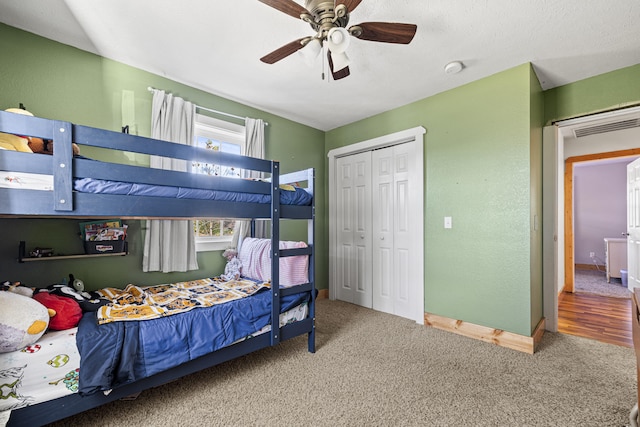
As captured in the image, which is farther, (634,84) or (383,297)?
(383,297)

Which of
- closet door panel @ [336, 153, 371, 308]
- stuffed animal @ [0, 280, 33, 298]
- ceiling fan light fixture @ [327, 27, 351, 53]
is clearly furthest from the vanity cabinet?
stuffed animal @ [0, 280, 33, 298]

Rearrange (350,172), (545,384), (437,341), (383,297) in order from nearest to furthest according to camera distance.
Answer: (545,384)
(437,341)
(383,297)
(350,172)

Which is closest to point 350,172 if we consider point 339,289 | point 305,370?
point 339,289

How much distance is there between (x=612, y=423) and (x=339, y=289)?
2.66m

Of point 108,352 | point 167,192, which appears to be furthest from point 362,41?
→ point 108,352

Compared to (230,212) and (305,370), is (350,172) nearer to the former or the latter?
(230,212)

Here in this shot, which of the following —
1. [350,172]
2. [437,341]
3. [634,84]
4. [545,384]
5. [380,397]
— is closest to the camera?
[380,397]

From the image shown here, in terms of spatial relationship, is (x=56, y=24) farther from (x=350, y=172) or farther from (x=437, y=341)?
(x=437, y=341)

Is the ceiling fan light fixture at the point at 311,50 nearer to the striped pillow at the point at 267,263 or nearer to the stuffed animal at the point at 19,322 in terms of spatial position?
the striped pillow at the point at 267,263

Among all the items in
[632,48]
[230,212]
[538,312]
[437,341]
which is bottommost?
[437,341]

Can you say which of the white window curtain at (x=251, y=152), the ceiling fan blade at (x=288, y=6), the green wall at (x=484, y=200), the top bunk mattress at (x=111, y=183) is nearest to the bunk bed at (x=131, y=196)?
the top bunk mattress at (x=111, y=183)

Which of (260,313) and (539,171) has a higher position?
(539,171)

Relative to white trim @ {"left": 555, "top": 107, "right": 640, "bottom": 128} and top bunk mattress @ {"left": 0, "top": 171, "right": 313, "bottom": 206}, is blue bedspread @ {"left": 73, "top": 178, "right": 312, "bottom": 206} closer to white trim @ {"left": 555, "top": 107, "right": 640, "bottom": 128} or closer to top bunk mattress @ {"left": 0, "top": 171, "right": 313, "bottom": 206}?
top bunk mattress @ {"left": 0, "top": 171, "right": 313, "bottom": 206}

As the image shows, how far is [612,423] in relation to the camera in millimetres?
1474
